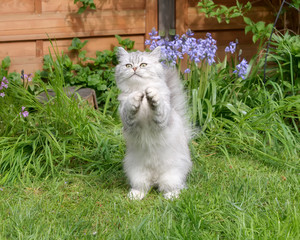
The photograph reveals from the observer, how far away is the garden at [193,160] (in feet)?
7.50

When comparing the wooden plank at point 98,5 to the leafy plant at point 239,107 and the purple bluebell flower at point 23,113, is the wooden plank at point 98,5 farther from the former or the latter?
the purple bluebell flower at point 23,113

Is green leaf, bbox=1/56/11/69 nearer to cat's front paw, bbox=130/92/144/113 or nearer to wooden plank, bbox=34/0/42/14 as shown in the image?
wooden plank, bbox=34/0/42/14

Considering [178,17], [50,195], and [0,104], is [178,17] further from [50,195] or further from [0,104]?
[50,195]

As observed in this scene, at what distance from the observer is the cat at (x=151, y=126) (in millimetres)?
2529

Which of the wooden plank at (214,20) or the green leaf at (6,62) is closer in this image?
the green leaf at (6,62)

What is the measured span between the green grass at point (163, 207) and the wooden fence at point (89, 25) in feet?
7.57

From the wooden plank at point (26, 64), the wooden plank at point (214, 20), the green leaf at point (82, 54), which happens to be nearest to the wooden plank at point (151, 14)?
the wooden plank at point (214, 20)

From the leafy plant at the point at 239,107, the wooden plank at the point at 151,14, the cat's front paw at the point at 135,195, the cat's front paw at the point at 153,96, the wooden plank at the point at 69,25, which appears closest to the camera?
the cat's front paw at the point at 153,96

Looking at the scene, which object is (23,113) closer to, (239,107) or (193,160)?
(193,160)

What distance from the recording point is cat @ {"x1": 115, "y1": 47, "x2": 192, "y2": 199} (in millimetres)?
2529

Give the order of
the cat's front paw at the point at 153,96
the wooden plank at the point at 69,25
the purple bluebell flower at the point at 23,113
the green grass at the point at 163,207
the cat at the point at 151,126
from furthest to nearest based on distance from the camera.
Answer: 1. the wooden plank at the point at 69,25
2. the purple bluebell flower at the point at 23,113
3. the cat at the point at 151,126
4. the cat's front paw at the point at 153,96
5. the green grass at the point at 163,207

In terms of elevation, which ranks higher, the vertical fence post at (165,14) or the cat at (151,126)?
the vertical fence post at (165,14)

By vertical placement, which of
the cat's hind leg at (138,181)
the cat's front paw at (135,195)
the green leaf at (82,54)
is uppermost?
the green leaf at (82,54)

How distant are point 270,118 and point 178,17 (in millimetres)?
2083
